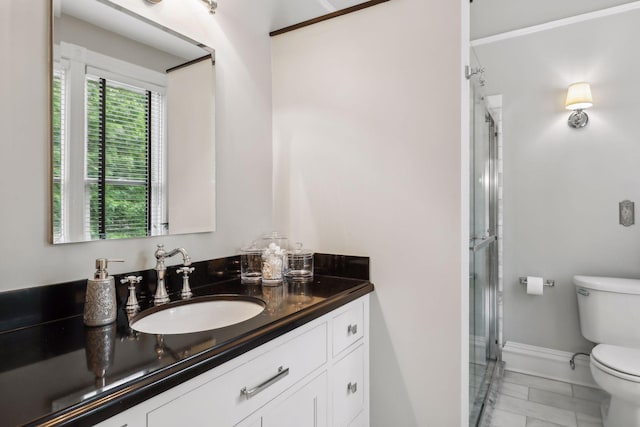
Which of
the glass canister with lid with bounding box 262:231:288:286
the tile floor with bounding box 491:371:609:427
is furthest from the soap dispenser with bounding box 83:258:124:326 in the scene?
the tile floor with bounding box 491:371:609:427

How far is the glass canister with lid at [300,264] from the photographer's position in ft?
5.44

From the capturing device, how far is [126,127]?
1238 mm

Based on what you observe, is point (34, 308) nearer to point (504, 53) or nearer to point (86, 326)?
point (86, 326)

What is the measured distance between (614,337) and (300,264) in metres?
1.98

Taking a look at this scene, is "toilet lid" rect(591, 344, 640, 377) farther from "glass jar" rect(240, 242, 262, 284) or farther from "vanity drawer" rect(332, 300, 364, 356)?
"glass jar" rect(240, 242, 262, 284)

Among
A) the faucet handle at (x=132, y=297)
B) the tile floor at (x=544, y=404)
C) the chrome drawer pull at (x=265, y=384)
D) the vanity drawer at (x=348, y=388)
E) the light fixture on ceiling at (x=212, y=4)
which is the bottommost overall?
the tile floor at (x=544, y=404)

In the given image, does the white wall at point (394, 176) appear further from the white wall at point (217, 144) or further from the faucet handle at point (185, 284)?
the faucet handle at point (185, 284)

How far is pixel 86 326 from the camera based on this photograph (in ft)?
3.25

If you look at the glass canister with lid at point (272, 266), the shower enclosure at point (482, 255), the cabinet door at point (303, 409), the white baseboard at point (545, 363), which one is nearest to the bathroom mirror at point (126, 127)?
the glass canister with lid at point (272, 266)

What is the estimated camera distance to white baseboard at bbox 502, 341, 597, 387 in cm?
249

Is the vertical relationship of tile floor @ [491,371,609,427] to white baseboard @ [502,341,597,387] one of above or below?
below

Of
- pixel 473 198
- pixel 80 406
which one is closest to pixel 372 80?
pixel 473 198

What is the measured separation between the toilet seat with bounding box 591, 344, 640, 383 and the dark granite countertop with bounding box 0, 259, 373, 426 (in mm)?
1659

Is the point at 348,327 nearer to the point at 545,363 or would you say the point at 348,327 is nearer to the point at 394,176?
the point at 394,176
